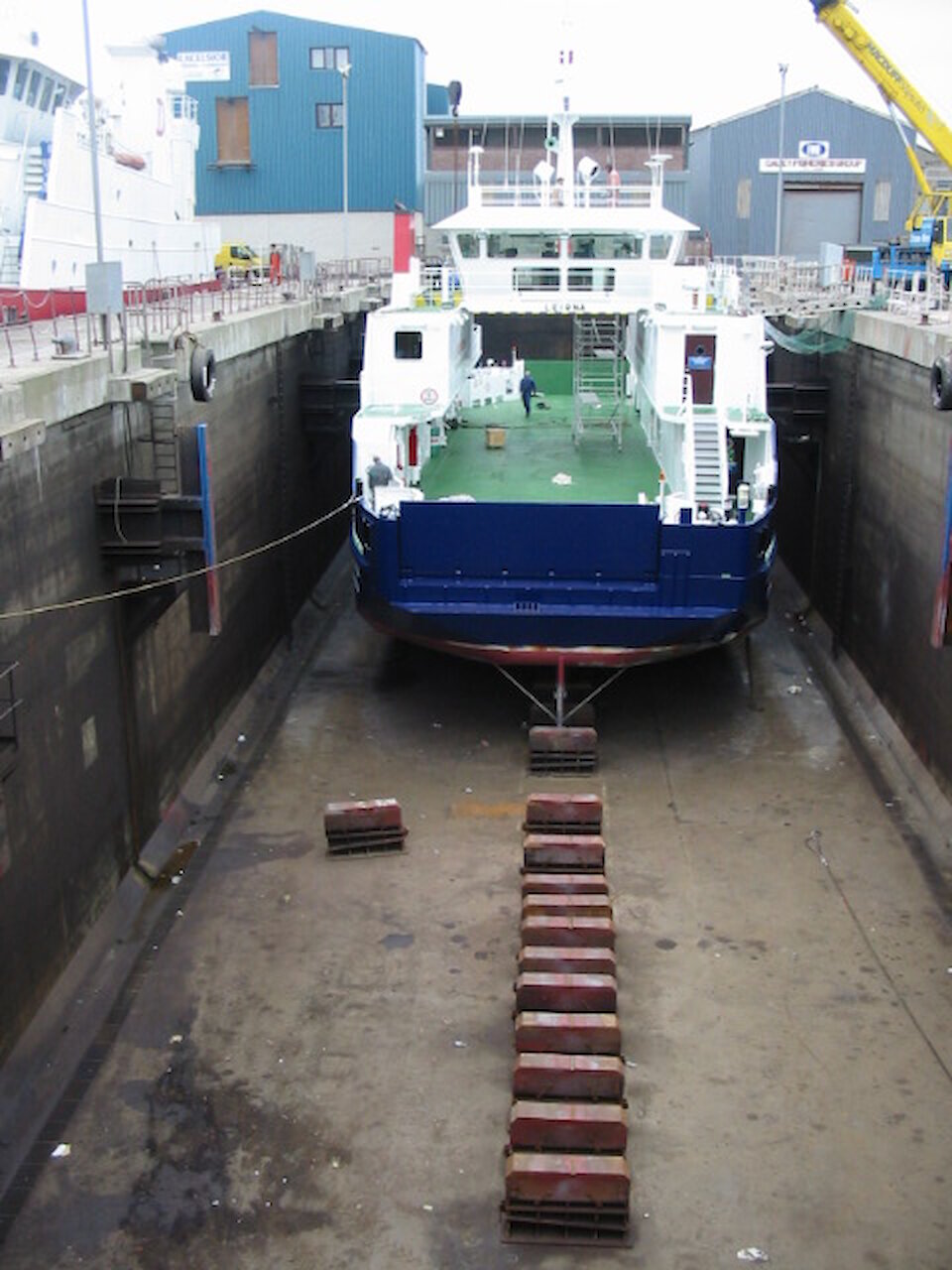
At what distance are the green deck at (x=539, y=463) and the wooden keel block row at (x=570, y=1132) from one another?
906 cm

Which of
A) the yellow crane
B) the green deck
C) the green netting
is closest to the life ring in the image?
the green deck

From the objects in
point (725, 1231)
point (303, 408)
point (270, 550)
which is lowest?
point (725, 1231)

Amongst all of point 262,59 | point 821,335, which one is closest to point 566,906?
point 821,335

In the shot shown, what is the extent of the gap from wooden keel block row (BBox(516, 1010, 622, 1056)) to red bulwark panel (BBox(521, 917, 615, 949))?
1.13 meters

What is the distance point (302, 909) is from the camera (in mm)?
11680

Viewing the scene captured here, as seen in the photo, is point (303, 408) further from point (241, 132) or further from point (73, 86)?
point (241, 132)

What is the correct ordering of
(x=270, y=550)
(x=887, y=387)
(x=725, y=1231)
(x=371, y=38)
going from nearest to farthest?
(x=725, y=1231)
(x=887, y=387)
(x=270, y=550)
(x=371, y=38)

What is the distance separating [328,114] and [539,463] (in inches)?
1128

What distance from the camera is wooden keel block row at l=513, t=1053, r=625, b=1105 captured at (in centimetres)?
821

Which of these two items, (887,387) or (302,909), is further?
(887,387)

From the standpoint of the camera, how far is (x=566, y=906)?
10266mm

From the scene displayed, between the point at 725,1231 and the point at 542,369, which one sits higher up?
the point at 542,369

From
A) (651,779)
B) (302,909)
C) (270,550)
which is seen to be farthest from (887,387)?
(302,909)

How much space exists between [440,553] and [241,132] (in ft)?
111
